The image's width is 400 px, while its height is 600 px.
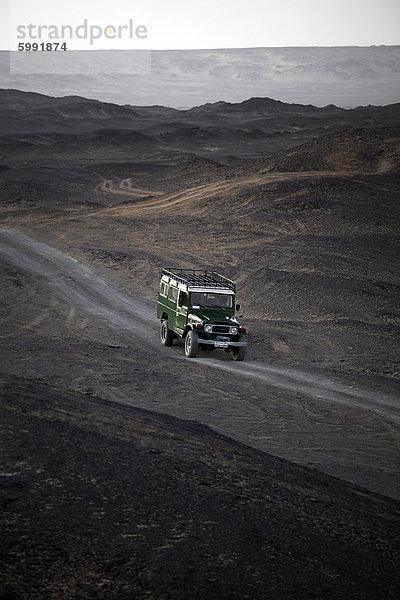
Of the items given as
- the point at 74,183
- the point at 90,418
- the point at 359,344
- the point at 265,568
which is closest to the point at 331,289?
the point at 359,344

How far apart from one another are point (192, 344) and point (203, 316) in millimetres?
1024

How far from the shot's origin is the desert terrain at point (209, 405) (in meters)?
8.97

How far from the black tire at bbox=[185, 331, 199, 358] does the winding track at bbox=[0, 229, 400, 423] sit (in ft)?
0.96

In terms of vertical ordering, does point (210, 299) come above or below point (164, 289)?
below

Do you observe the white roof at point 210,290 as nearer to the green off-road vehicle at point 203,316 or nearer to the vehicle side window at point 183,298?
the green off-road vehicle at point 203,316

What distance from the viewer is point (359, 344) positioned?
26.7 metres

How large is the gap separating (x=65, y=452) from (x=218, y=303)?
12.7 meters

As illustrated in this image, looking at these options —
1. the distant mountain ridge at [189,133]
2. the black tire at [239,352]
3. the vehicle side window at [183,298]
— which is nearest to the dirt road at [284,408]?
the black tire at [239,352]

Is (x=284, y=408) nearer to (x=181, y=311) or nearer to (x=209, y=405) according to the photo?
(x=209, y=405)

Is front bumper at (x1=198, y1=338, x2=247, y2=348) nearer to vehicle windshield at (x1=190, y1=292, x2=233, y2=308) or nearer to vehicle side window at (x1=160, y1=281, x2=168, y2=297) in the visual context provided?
vehicle windshield at (x1=190, y1=292, x2=233, y2=308)

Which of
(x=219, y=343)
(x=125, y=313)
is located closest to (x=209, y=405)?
(x=219, y=343)

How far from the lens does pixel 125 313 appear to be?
102 ft

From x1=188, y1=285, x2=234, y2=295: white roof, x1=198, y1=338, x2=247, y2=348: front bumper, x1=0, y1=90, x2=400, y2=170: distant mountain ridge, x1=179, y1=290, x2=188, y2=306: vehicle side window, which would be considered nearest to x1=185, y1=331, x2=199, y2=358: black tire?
x1=198, y1=338, x2=247, y2=348: front bumper

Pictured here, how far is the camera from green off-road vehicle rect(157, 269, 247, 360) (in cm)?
2295
